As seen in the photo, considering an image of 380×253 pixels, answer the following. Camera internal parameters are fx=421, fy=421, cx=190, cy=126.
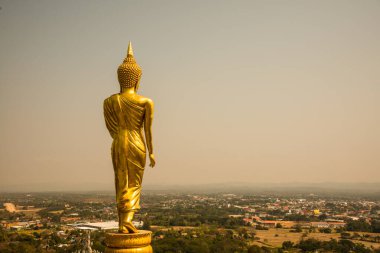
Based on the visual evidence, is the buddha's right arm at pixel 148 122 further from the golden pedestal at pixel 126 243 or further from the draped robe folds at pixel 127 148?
the golden pedestal at pixel 126 243

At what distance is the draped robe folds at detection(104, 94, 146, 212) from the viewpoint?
282 inches

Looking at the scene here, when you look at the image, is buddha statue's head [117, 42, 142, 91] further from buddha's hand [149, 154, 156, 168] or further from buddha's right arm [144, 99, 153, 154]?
buddha's hand [149, 154, 156, 168]

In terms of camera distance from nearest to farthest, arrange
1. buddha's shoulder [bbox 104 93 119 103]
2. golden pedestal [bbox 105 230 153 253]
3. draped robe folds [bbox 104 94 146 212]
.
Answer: golden pedestal [bbox 105 230 153 253] < draped robe folds [bbox 104 94 146 212] < buddha's shoulder [bbox 104 93 119 103]

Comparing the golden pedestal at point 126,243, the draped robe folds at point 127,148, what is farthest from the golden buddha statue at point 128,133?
the golden pedestal at point 126,243

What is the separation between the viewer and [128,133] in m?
7.25

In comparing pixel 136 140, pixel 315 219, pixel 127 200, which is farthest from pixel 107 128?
pixel 315 219

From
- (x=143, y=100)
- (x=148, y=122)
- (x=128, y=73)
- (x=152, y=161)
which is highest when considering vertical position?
(x=128, y=73)

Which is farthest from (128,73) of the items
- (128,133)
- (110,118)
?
(128,133)

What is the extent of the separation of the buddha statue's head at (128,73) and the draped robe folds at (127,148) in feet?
0.89

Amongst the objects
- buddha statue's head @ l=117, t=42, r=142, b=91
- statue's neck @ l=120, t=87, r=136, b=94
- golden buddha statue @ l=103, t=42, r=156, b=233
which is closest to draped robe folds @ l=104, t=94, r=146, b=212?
golden buddha statue @ l=103, t=42, r=156, b=233

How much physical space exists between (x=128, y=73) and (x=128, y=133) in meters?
1.04

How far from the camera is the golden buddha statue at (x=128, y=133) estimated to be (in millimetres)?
7168

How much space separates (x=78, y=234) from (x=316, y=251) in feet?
65.1

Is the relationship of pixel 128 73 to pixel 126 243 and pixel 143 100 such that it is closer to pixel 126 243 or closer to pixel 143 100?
pixel 143 100
